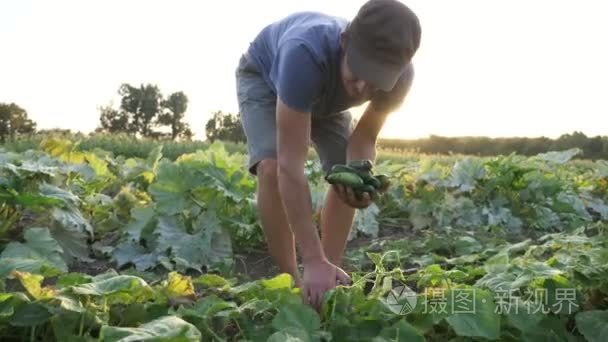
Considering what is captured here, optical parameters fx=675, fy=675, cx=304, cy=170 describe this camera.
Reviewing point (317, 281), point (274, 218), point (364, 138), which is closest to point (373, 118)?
point (364, 138)

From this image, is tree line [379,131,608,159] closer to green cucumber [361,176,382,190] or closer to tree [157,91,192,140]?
tree [157,91,192,140]

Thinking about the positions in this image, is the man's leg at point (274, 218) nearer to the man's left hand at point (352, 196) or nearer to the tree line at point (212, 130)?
the man's left hand at point (352, 196)

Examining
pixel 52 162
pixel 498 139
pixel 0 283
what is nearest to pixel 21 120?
pixel 498 139

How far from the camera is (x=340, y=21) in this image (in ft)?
8.68

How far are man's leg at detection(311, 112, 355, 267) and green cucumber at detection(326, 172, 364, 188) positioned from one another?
67 cm

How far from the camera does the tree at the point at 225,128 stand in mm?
35719

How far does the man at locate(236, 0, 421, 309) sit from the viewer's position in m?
2.17

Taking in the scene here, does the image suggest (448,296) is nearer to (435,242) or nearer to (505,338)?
(505,338)

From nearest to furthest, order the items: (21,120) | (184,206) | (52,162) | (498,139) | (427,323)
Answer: (427,323) < (184,206) < (52,162) < (21,120) < (498,139)

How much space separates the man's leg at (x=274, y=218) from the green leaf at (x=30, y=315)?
1.10 metres

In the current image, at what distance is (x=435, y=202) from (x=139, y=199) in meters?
2.13

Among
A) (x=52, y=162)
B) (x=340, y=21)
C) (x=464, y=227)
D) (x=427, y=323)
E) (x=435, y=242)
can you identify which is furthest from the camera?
(x=464, y=227)

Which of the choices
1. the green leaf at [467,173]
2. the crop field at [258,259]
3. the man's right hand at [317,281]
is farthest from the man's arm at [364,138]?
the green leaf at [467,173]

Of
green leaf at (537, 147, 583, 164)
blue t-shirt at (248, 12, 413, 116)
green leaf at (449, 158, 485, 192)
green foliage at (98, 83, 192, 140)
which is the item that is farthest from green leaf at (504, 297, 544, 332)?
green foliage at (98, 83, 192, 140)
